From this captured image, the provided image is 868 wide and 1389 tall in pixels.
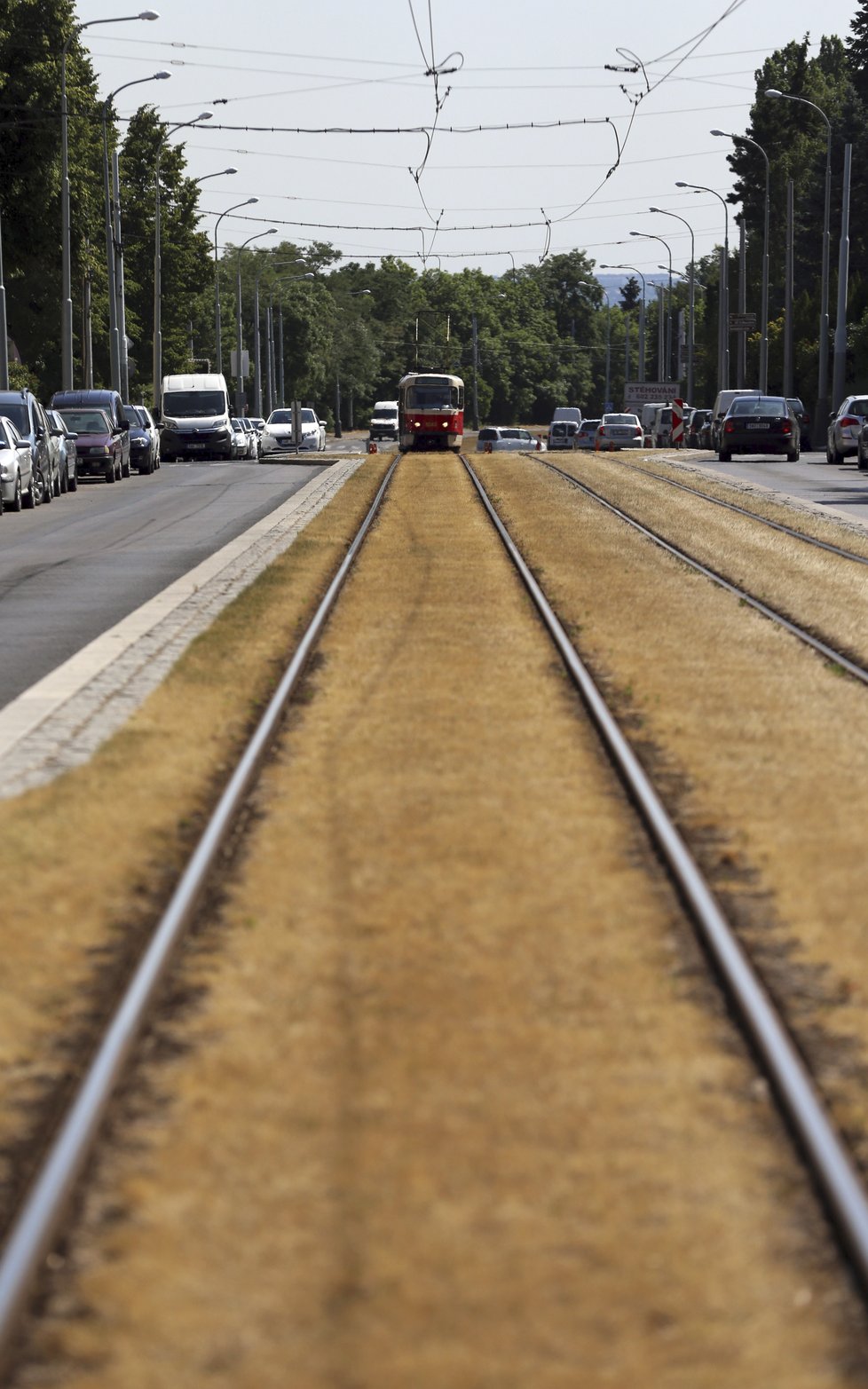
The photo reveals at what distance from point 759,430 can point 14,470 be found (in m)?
22.9

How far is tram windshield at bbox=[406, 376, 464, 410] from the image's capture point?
2532 inches

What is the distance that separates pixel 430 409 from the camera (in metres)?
64.6

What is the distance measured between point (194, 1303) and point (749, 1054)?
1930mm

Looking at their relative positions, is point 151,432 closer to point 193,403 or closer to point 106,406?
point 106,406

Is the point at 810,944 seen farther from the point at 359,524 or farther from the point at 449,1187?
the point at 359,524

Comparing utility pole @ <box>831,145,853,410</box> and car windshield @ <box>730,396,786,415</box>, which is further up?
utility pole @ <box>831,145,853,410</box>

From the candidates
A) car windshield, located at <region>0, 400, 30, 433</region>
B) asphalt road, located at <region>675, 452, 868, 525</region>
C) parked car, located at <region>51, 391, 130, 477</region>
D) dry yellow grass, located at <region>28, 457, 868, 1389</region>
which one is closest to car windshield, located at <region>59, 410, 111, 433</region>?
parked car, located at <region>51, 391, 130, 477</region>

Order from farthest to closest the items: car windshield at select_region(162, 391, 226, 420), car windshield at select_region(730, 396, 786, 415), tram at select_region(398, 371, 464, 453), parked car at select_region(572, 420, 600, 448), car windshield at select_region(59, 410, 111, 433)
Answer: parked car at select_region(572, 420, 600, 448) → tram at select_region(398, 371, 464, 453) → car windshield at select_region(162, 391, 226, 420) → car windshield at select_region(730, 396, 786, 415) → car windshield at select_region(59, 410, 111, 433)

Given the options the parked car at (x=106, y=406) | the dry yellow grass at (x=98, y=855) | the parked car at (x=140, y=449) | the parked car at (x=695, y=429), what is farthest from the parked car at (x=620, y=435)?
the dry yellow grass at (x=98, y=855)

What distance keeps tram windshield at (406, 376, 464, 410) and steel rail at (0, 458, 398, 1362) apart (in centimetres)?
5575

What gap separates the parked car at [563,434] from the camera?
304ft

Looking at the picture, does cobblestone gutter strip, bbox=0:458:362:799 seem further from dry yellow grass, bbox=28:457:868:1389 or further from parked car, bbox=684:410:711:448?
parked car, bbox=684:410:711:448

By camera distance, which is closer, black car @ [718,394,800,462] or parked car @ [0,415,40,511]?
parked car @ [0,415,40,511]

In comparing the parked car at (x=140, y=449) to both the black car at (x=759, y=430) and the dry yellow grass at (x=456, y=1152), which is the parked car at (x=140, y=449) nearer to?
the black car at (x=759, y=430)
